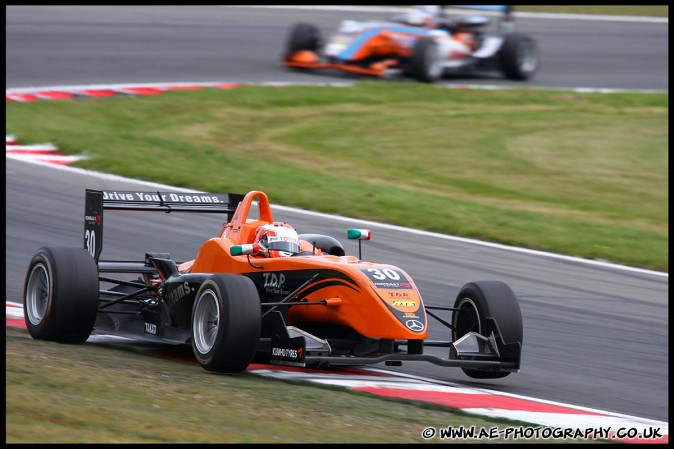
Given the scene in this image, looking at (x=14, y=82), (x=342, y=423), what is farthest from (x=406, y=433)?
(x=14, y=82)

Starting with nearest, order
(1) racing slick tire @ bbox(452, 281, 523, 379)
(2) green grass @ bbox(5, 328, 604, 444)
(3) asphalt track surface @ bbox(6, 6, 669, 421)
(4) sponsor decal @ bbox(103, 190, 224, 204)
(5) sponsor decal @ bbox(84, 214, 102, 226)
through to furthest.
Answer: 1. (2) green grass @ bbox(5, 328, 604, 444)
2. (1) racing slick tire @ bbox(452, 281, 523, 379)
3. (3) asphalt track surface @ bbox(6, 6, 669, 421)
4. (5) sponsor decal @ bbox(84, 214, 102, 226)
5. (4) sponsor decal @ bbox(103, 190, 224, 204)

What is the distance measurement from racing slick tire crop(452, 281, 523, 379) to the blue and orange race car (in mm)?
16560

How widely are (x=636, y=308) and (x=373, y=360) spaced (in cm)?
455

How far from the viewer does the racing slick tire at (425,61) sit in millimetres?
25312

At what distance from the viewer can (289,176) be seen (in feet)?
56.6

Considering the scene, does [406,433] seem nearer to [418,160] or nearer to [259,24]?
[418,160]

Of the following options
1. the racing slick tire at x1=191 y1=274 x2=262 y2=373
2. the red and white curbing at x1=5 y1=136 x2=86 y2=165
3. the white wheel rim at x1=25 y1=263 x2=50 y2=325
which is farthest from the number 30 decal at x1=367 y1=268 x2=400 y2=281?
the red and white curbing at x1=5 y1=136 x2=86 y2=165

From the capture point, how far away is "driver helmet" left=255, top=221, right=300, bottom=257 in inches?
365

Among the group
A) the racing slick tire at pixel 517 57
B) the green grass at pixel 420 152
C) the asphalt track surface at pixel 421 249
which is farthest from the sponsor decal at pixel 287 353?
the racing slick tire at pixel 517 57

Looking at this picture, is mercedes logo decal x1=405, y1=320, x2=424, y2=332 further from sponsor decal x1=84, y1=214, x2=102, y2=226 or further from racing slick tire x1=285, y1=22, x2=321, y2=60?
racing slick tire x1=285, y1=22, x2=321, y2=60

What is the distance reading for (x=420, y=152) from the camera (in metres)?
20.6

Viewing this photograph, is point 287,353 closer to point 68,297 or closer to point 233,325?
point 233,325
